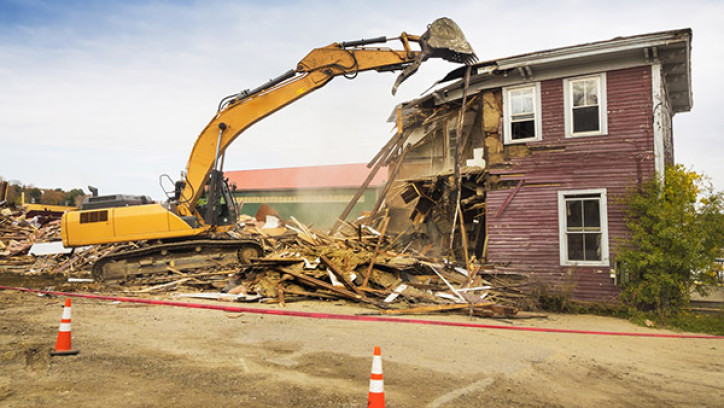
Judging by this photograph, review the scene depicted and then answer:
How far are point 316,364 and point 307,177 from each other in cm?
3086

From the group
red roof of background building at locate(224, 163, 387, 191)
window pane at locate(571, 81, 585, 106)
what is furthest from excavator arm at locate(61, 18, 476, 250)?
red roof of background building at locate(224, 163, 387, 191)

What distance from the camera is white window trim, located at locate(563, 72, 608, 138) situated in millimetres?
13031

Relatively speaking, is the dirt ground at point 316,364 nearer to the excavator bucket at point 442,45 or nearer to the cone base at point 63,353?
the cone base at point 63,353

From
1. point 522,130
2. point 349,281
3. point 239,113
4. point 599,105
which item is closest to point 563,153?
point 522,130

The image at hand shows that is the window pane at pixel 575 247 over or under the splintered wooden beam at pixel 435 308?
over

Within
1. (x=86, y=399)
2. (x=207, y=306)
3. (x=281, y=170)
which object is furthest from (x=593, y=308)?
(x=281, y=170)

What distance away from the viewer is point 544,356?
802 centimetres

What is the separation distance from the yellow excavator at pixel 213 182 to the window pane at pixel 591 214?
482 centimetres

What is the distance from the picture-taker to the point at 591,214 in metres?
13.1

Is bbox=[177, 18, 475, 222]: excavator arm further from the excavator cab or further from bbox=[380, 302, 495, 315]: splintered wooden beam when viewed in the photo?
bbox=[380, 302, 495, 315]: splintered wooden beam

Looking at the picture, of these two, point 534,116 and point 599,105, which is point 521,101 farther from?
point 599,105

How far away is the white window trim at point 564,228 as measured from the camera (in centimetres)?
1279

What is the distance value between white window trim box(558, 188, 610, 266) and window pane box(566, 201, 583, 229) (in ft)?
0.39

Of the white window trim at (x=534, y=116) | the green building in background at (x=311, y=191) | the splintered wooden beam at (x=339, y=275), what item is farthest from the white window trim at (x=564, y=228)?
the green building in background at (x=311, y=191)
